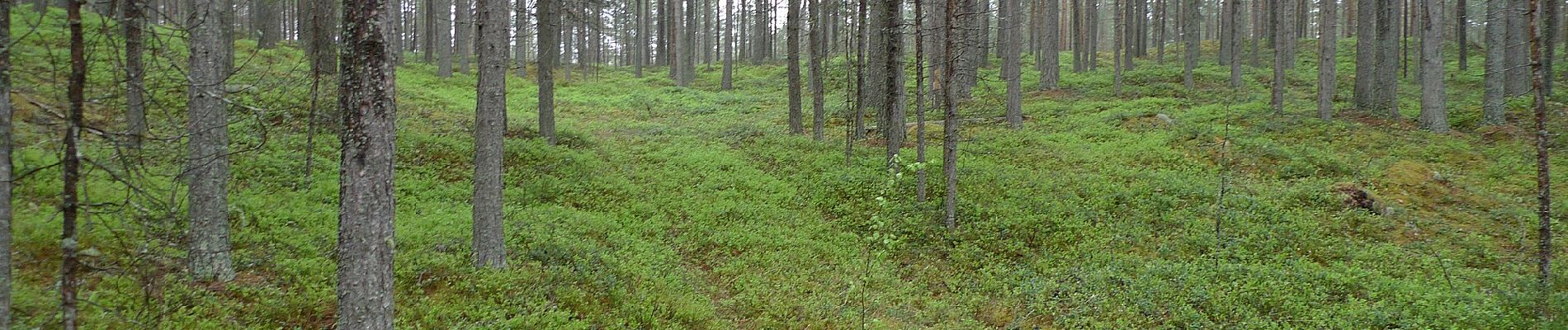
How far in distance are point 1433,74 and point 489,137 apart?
67.4ft

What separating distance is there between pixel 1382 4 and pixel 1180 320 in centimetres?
1854

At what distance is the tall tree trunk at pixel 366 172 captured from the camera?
199 inches

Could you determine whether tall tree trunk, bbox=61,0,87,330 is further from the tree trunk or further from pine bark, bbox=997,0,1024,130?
pine bark, bbox=997,0,1024,130

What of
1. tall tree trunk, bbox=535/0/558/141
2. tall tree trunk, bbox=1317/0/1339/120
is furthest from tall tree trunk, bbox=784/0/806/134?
tall tree trunk, bbox=1317/0/1339/120

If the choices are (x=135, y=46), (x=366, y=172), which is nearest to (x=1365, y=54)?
(x=366, y=172)

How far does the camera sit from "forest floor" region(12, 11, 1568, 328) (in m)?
7.04

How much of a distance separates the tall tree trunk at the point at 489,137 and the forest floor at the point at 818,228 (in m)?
0.34

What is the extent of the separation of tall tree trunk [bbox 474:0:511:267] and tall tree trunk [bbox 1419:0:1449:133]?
19.7m

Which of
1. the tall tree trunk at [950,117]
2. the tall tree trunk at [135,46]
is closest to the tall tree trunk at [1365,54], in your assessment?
the tall tree trunk at [950,117]

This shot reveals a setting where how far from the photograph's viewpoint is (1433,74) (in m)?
17.9

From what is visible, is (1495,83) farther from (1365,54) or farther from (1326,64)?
(1326,64)

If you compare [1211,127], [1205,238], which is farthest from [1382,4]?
[1205,238]

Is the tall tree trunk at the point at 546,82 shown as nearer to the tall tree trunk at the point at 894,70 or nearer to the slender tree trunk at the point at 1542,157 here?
the tall tree trunk at the point at 894,70

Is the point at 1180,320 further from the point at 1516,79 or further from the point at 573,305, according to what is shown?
the point at 1516,79
